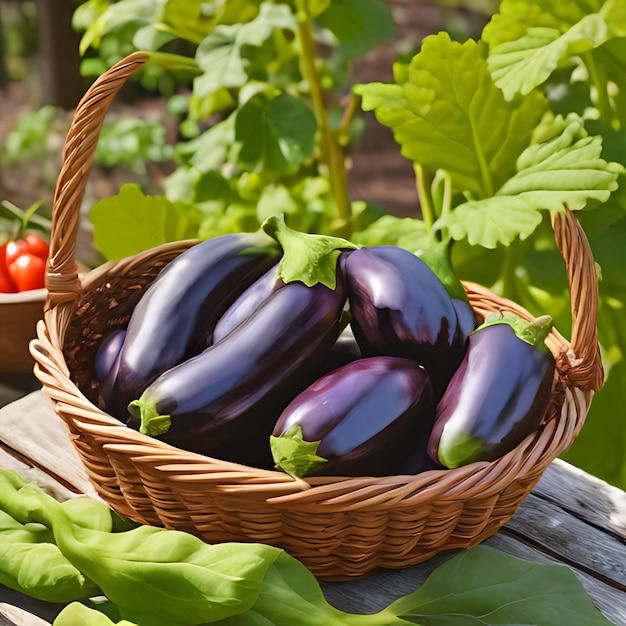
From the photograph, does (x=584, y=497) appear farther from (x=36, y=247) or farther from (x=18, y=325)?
(x=36, y=247)

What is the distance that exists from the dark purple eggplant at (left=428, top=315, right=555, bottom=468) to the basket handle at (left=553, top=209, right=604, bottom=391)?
0.14 feet

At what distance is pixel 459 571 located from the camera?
0.69 m

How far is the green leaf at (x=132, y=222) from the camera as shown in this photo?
125 cm

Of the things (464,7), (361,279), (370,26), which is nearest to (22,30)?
(464,7)

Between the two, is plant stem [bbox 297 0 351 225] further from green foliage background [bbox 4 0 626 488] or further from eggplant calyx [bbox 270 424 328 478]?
eggplant calyx [bbox 270 424 328 478]

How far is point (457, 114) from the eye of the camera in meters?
1.12

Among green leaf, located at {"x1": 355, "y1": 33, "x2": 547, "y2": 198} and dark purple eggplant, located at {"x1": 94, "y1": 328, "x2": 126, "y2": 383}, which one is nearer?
dark purple eggplant, located at {"x1": 94, "y1": 328, "x2": 126, "y2": 383}

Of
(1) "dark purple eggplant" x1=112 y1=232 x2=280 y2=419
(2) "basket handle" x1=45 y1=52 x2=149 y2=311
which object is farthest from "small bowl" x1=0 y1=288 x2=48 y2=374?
(1) "dark purple eggplant" x1=112 y1=232 x2=280 y2=419

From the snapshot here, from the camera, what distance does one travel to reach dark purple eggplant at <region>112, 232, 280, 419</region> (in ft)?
2.48

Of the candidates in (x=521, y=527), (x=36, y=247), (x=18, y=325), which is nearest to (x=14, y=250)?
(x=36, y=247)

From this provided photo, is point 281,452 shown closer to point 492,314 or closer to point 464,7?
point 492,314

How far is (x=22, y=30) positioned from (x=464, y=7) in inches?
81.4

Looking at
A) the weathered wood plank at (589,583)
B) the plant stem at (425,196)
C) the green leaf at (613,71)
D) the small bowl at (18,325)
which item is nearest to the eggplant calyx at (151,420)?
the weathered wood plank at (589,583)

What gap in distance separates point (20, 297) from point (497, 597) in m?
0.77
